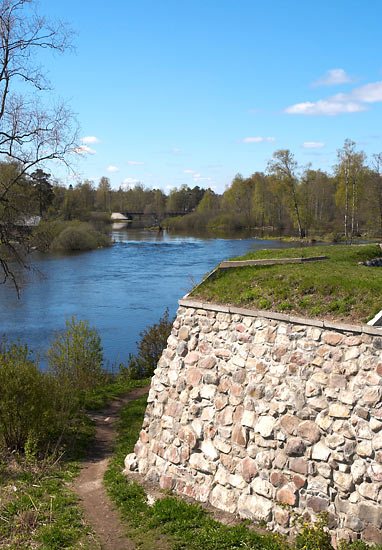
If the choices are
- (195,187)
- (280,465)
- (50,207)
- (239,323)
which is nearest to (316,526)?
(280,465)

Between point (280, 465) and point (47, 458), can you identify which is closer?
point (280, 465)

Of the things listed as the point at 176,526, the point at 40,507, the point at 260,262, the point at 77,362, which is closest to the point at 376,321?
the point at 260,262

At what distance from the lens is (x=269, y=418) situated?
25.1 feet

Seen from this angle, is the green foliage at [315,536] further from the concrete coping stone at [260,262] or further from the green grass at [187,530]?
the concrete coping stone at [260,262]

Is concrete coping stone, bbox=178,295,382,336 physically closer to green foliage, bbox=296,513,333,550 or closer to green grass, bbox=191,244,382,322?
green grass, bbox=191,244,382,322

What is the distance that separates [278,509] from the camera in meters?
7.22

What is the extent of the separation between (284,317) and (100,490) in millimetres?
4570

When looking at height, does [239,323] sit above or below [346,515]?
above

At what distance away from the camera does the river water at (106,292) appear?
21.8m

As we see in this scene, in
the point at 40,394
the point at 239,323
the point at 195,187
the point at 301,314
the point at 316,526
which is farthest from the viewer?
the point at 195,187

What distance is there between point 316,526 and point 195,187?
386 feet

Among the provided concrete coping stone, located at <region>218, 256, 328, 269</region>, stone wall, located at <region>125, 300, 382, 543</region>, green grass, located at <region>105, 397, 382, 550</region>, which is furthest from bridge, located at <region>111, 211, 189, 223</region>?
green grass, located at <region>105, 397, 382, 550</region>

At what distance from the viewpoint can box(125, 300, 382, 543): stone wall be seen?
670cm

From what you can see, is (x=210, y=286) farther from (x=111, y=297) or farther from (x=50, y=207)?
(x=50, y=207)
